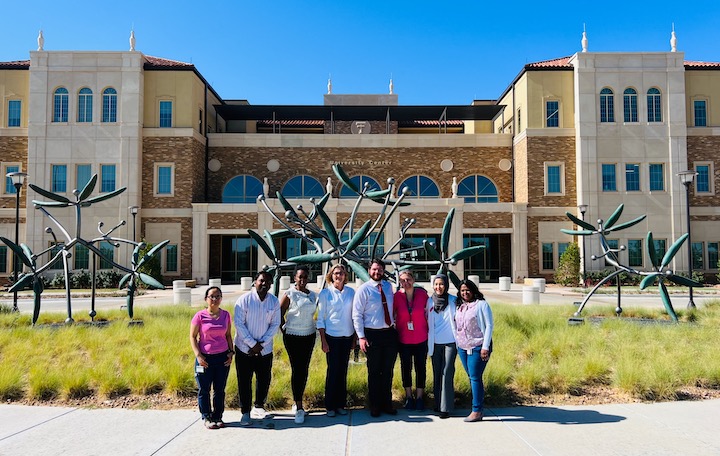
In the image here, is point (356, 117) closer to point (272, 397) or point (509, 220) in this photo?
point (509, 220)

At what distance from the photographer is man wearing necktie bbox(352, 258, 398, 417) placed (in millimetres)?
5762

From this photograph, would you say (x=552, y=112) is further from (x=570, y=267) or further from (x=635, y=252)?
(x=635, y=252)

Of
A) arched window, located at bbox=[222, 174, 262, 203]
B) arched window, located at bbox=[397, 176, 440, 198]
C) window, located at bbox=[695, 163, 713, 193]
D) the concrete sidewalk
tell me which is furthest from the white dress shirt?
window, located at bbox=[695, 163, 713, 193]

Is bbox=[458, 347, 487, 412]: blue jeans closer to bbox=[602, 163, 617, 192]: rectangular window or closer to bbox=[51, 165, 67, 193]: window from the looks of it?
bbox=[602, 163, 617, 192]: rectangular window

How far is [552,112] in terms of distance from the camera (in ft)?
101

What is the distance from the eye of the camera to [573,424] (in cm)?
544

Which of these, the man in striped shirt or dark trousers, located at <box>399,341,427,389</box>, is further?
dark trousers, located at <box>399,341,427,389</box>

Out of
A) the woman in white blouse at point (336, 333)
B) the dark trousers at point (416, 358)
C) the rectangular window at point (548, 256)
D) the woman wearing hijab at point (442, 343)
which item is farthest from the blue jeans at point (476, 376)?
the rectangular window at point (548, 256)

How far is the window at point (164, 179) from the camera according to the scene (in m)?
30.3

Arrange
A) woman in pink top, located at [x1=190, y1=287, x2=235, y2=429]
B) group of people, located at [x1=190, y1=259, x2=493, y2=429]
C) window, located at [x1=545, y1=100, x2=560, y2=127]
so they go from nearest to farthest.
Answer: woman in pink top, located at [x1=190, y1=287, x2=235, y2=429] → group of people, located at [x1=190, y1=259, x2=493, y2=429] → window, located at [x1=545, y1=100, x2=560, y2=127]

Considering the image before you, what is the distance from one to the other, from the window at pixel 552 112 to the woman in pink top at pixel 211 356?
95.7 ft

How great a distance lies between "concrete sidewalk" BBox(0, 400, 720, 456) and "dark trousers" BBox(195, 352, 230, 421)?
0.60 ft

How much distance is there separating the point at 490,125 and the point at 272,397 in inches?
1441

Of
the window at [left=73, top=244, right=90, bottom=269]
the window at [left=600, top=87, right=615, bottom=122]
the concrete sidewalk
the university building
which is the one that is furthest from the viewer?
the window at [left=600, top=87, right=615, bottom=122]
